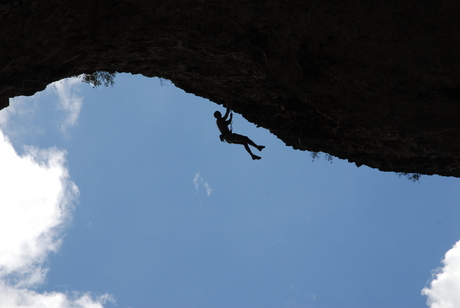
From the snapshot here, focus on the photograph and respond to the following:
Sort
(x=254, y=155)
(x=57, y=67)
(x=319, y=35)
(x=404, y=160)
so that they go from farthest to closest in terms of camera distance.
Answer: (x=254, y=155) < (x=404, y=160) < (x=57, y=67) < (x=319, y=35)

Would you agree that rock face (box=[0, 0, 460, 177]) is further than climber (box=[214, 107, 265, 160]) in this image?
No

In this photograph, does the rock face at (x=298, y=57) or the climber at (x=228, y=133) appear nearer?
the rock face at (x=298, y=57)

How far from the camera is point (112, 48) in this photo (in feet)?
35.2

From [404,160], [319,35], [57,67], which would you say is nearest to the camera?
[319,35]

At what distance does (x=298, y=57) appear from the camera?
32.3 ft

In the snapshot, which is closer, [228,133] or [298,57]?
[298,57]

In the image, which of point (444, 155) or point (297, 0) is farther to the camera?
point (444, 155)

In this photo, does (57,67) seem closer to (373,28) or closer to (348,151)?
(373,28)

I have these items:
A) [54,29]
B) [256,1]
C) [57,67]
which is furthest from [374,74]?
[57,67]

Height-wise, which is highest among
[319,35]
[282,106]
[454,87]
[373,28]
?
[282,106]

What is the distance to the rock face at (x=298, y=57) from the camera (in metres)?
8.09

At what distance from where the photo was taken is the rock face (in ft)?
26.6

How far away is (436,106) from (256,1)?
5.68 m

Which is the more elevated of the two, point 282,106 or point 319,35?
point 282,106
